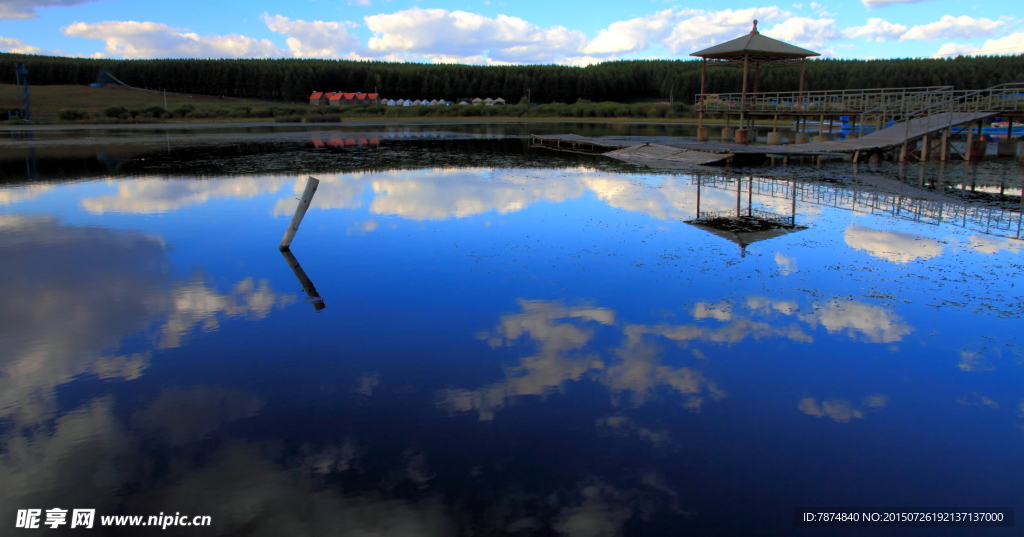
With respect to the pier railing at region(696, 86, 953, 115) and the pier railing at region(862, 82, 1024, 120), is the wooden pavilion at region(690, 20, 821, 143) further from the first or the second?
the pier railing at region(862, 82, 1024, 120)

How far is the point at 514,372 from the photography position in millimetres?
6543

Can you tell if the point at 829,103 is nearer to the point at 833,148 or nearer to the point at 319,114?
the point at 833,148

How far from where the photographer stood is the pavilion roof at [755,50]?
111 feet

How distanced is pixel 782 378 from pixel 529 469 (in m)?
2.84

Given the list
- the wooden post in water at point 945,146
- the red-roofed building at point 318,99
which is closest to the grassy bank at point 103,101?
the red-roofed building at point 318,99

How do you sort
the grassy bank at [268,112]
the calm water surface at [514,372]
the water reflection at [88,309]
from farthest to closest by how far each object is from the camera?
1. the grassy bank at [268,112]
2. the water reflection at [88,309]
3. the calm water surface at [514,372]

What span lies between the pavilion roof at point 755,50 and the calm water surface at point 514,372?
847 inches

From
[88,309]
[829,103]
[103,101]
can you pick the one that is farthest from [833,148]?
[103,101]

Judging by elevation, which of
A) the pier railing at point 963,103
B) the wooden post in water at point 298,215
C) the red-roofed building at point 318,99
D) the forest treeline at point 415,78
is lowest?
the wooden post in water at point 298,215

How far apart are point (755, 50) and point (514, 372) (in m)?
31.3

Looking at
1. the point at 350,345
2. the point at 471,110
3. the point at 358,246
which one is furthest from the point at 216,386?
the point at 471,110

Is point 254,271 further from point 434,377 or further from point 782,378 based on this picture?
point 782,378

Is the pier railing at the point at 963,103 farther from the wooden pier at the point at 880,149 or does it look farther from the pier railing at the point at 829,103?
the wooden pier at the point at 880,149

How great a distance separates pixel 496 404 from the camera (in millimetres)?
5863
